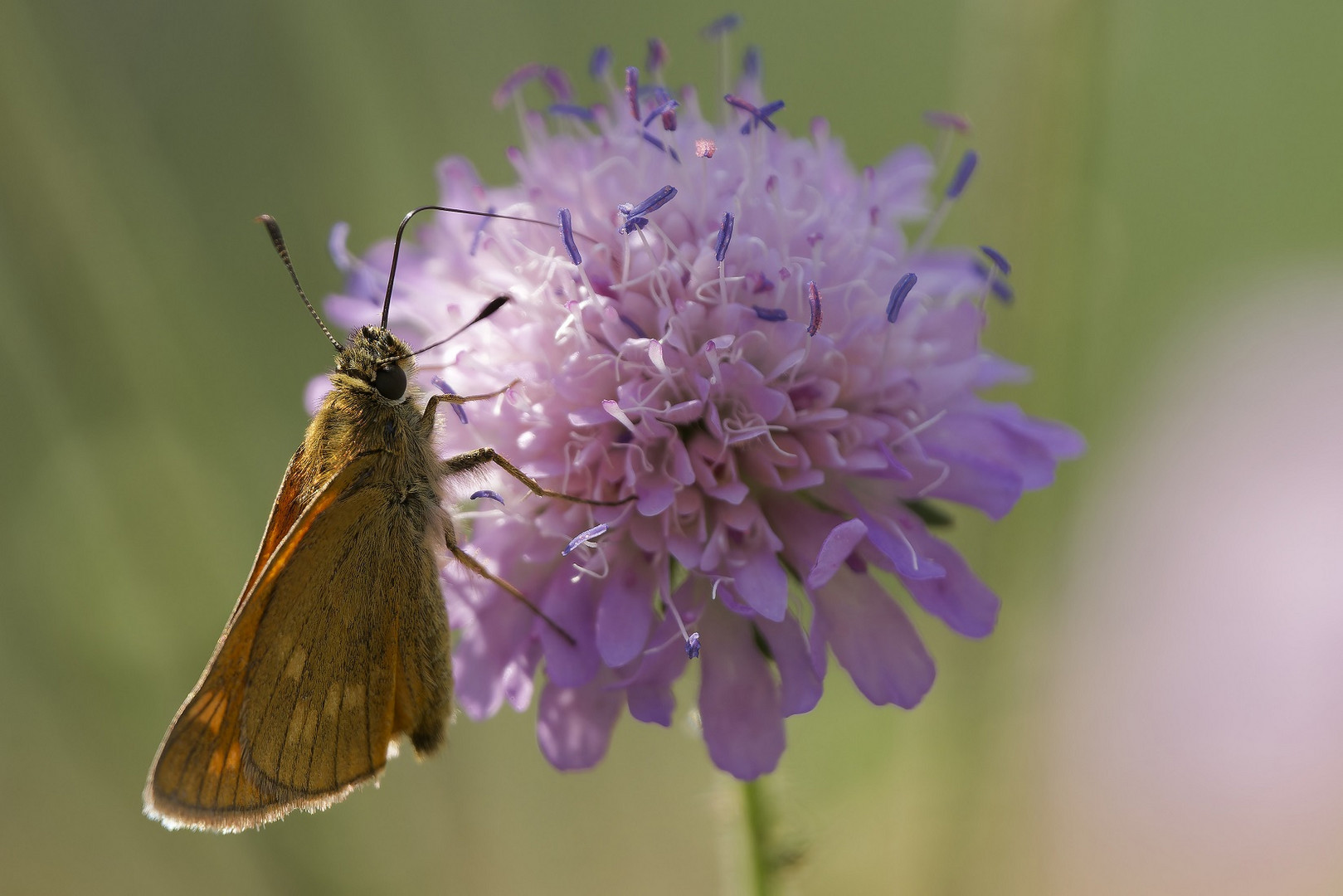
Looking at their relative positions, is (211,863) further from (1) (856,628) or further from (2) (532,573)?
(1) (856,628)

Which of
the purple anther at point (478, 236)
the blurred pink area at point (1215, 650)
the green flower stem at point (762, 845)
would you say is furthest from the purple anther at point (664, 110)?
the blurred pink area at point (1215, 650)

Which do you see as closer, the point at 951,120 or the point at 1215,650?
the point at 951,120

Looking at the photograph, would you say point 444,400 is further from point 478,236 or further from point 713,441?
point 713,441

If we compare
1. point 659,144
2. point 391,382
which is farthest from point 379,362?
point 659,144

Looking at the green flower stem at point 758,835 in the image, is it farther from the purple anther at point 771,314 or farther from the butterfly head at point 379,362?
the butterfly head at point 379,362

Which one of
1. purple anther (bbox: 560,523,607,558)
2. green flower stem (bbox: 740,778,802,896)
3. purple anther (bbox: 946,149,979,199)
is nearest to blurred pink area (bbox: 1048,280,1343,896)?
green flower stem (bbox: 740,778,802,896)

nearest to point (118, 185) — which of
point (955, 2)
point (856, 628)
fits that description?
point (856, 628)
